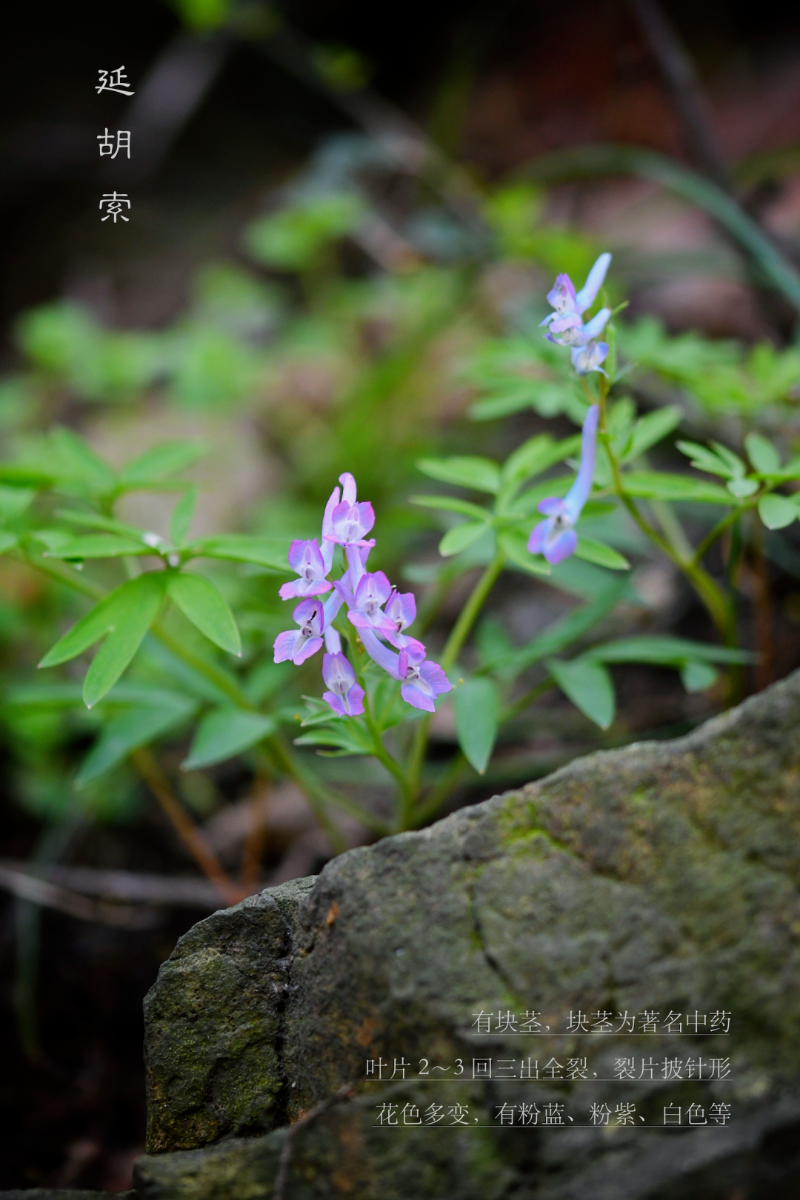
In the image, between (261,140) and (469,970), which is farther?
(261,140)

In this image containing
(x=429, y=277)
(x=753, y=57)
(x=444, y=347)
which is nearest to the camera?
(x=429, y=277)

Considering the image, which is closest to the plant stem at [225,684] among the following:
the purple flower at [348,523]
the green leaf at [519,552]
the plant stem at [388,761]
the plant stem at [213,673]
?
the plant stem at [213,673]

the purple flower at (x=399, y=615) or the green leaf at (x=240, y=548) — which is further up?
the green leaf at (x=240, y=548)

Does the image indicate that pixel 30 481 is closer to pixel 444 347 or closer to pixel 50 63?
pixel 444 347

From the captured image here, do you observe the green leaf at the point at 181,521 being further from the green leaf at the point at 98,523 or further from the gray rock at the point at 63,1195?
the gray rock at the point at 63,1195

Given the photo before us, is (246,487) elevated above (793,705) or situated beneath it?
elevated above

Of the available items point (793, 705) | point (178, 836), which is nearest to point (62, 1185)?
point (178, 836)

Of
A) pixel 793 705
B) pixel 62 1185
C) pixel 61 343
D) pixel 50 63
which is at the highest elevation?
pixel 50 63

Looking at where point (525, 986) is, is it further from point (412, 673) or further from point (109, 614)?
point (109, 614)
